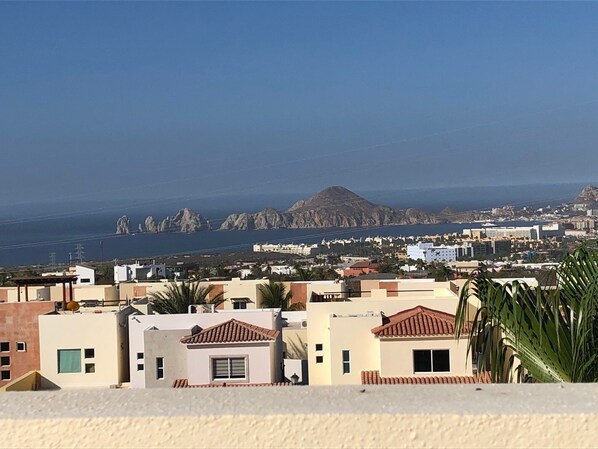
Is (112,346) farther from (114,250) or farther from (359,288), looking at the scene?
(114,250)

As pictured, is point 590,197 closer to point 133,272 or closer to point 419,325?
point 133,272

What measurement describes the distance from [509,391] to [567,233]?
13441 centimetres

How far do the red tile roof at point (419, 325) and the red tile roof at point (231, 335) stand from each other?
2152 mm

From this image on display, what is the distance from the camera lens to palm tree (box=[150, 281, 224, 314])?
28484mm

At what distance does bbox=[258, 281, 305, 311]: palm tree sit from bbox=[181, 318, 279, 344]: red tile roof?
41.3 feet

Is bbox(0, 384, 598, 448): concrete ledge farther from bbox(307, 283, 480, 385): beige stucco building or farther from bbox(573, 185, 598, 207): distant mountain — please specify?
bbox(573, 185, 598, 207): distant mountain

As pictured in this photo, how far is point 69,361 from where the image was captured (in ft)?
68.8

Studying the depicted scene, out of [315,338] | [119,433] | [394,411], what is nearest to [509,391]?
[394,411]

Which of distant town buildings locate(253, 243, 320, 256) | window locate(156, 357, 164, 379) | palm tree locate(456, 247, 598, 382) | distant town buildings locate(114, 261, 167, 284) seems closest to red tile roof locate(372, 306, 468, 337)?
window locate(156, 357, 164, 379)

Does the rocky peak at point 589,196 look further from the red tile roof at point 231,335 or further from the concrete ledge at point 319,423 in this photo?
the concrete ledge at point 319,423

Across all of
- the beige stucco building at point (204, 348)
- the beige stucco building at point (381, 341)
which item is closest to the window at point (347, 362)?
the beige stucco building at point (381, 341)

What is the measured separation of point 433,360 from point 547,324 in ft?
42.8

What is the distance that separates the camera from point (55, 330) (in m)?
20.8

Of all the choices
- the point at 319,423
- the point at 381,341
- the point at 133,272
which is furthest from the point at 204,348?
the point at 133,272
